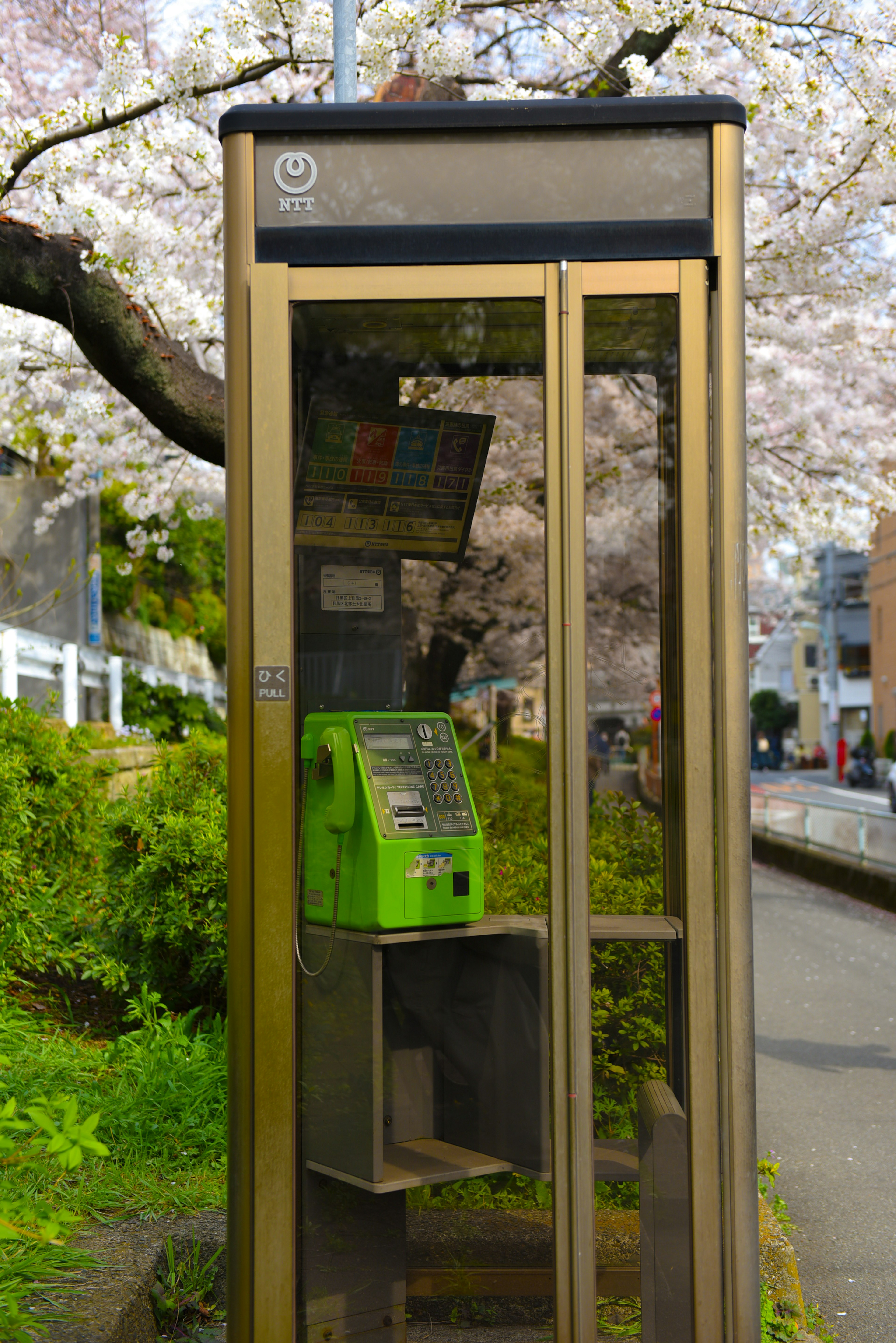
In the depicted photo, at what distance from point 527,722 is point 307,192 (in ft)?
4.32

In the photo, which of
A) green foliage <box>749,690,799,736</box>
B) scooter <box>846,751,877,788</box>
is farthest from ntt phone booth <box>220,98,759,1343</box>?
green foliage <box>749,690,799,736</box>

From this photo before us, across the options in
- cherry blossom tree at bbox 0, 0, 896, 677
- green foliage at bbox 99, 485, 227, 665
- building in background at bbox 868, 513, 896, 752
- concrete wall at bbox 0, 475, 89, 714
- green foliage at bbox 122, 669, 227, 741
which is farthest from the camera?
building in background at bbox 868, 513, 896, 752

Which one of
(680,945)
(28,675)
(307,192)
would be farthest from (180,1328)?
(28,675)

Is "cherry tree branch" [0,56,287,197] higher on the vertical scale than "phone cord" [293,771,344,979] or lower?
higher

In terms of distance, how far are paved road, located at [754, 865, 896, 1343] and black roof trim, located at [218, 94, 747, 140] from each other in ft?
10.9

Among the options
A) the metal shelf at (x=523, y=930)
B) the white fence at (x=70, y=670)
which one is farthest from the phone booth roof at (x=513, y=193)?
the white fence at (x=70, y=670)

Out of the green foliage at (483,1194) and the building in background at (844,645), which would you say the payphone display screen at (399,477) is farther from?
the building in background at (844,645)

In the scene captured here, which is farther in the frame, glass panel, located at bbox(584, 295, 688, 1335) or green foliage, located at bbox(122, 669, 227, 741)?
green foliage, located at bbox(122, 669, 227, 741)

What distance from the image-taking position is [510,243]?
2.50 m

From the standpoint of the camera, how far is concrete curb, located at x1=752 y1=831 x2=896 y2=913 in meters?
11.5

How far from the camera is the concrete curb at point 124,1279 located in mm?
2443

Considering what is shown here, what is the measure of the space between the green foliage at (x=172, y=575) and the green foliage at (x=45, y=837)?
434 centimetres

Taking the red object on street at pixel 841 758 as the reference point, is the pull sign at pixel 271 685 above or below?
above

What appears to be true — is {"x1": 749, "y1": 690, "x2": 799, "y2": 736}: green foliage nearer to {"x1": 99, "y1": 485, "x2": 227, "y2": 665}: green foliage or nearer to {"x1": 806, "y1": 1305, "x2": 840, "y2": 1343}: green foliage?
{"x1": 99, "y1": 485, "x2": 227, "y2": 665}: green foliage
